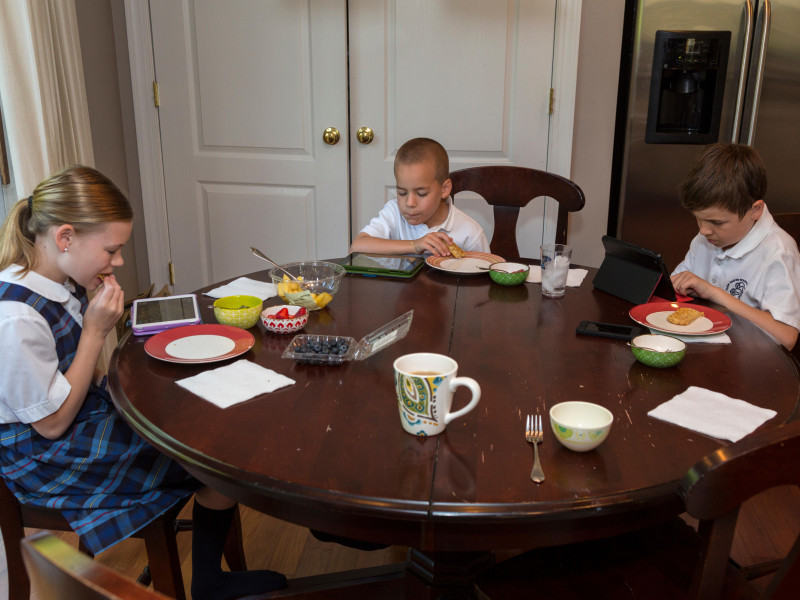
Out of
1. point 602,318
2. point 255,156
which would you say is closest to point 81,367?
point 602,318

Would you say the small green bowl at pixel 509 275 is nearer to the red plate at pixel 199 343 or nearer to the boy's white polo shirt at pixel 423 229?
the boy's white polo shirt at pixel 423 229

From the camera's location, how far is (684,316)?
145cm

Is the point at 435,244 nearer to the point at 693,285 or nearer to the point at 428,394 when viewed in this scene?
the point at 693,285

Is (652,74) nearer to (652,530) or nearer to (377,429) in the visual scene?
(652,530)

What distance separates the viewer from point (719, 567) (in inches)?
30.7

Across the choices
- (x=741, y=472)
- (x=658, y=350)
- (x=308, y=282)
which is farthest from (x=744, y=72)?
(x=741, y=472)

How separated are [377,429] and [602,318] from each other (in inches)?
28.2

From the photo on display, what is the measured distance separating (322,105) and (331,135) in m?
0.13

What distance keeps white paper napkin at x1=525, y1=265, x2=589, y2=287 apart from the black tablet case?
0.07 m

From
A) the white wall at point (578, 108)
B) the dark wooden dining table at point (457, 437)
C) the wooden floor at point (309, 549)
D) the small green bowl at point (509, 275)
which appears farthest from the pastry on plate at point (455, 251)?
the white wall at point (578, 108)

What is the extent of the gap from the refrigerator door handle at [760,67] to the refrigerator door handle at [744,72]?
36 millimetres

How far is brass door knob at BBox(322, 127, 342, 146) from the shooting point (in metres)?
2.94

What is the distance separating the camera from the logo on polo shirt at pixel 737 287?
1766mm

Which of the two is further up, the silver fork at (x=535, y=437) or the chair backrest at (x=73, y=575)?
the chair backrest at (x=73, y=575)
